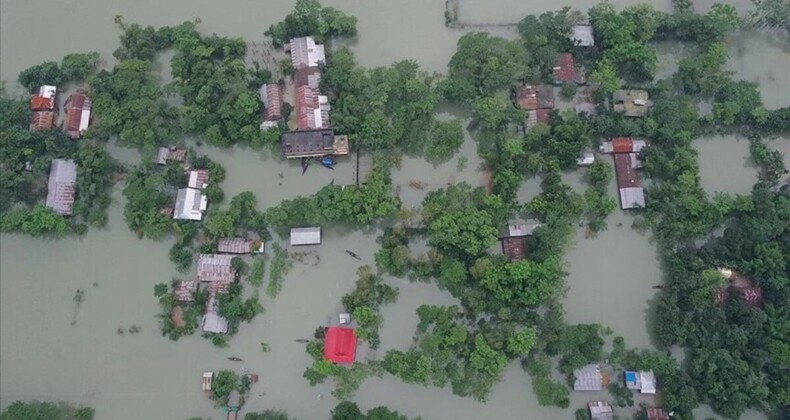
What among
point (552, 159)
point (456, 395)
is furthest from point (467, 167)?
point (456, 395)

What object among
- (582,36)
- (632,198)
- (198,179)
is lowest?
(632,198)

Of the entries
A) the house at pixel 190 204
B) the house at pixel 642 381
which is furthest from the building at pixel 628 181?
the house at pixel 190 204

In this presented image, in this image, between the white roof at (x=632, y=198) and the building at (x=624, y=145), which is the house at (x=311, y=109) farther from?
the white roof at (x=632, y=198)

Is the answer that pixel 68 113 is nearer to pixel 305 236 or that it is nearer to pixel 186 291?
pixel 186 291

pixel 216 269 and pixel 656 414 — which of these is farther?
pixel 216 269

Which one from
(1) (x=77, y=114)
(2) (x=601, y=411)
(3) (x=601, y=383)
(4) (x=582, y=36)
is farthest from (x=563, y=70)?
(1) (x=77, y=114)

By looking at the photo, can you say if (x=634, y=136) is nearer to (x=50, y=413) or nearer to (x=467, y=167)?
(x=467, y=167)
